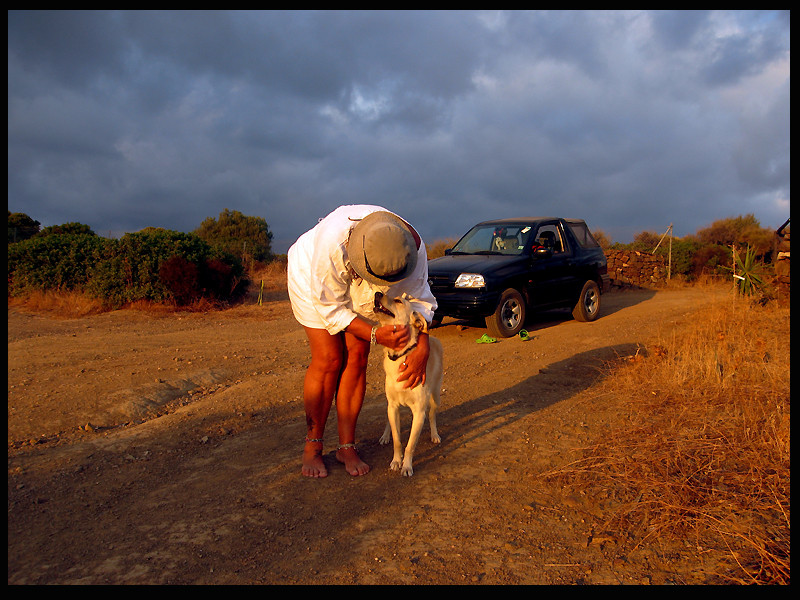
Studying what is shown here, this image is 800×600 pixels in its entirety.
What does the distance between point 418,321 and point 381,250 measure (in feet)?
2.40

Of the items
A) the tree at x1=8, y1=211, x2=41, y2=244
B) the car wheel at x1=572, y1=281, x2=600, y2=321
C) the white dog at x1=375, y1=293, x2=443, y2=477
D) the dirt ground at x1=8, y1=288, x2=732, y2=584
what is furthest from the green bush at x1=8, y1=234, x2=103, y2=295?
the tree at x1=8, y1=211, x2=41, y2=244

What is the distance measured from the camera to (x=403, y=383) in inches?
149

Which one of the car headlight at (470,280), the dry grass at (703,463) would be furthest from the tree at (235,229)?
the dry grass at (703,463)

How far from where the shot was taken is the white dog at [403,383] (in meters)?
3.58

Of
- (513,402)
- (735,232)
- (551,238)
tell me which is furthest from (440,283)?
(735,232)

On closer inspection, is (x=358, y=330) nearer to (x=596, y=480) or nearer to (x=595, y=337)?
(x=596, y=480)

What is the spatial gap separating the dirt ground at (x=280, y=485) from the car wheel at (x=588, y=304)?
3499 mm

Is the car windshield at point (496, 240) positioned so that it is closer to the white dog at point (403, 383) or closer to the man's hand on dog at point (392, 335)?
the white dog at point (403, 383)

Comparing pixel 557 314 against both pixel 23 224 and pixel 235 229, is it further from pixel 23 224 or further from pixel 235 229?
pixel 23 224

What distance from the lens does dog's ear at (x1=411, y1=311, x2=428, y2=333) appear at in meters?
3.58

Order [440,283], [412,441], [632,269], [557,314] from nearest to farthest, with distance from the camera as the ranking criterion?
[412,441]
[440,283]
[557,314]
[632,269]

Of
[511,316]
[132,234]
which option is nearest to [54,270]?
[132,234]

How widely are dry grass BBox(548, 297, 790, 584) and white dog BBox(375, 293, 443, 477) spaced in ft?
3.32

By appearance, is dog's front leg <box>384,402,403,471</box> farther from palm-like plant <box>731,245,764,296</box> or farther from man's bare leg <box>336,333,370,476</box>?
palm-like plant <box>731,245,764,296</box>
